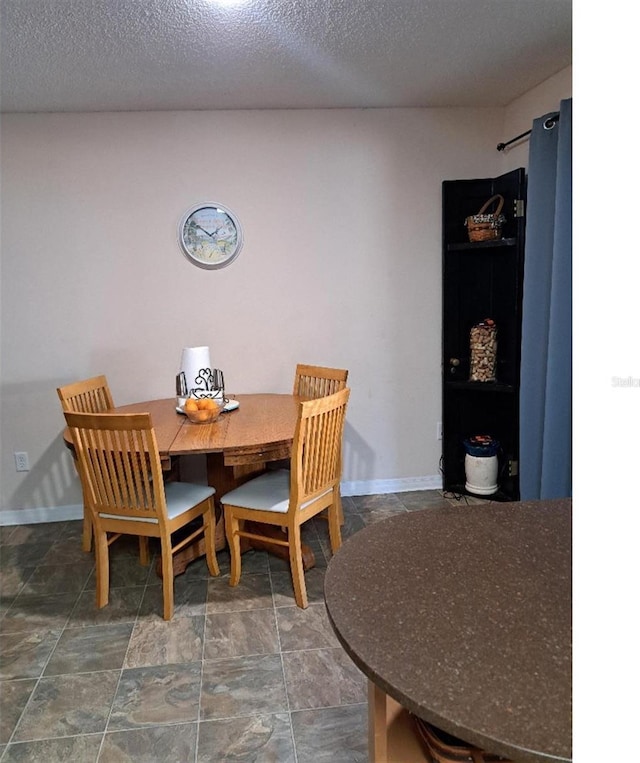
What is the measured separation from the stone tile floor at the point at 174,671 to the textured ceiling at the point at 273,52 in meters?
2.31

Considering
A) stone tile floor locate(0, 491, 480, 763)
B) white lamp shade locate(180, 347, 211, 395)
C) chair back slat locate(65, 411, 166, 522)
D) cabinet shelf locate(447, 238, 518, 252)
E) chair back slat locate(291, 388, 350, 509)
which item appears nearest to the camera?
stone tile floor locate(0, 491, 480, 763)

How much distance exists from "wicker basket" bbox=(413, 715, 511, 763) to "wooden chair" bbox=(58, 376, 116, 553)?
207 cm

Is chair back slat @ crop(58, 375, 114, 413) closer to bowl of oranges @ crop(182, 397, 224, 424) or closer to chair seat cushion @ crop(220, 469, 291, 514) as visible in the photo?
bowl of oranges @ crop(182, 397, 224, 424)

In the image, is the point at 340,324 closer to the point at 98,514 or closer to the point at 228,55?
the point at 228,55

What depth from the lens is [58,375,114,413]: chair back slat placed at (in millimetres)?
2590

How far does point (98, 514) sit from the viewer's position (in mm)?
2234

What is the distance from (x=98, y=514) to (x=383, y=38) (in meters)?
2.30

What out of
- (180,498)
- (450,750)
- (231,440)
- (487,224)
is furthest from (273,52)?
(450,750)

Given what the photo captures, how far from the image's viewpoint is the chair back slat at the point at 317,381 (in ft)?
9.26

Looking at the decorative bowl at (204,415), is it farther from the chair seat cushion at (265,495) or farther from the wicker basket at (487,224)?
the wicker basket at (487,224)

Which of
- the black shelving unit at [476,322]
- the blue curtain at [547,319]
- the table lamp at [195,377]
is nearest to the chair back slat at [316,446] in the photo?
the table lamp at [195,377]

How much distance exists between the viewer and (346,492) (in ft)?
11.3

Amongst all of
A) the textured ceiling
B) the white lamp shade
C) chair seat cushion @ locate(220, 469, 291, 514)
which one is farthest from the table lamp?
the textured ceiling
